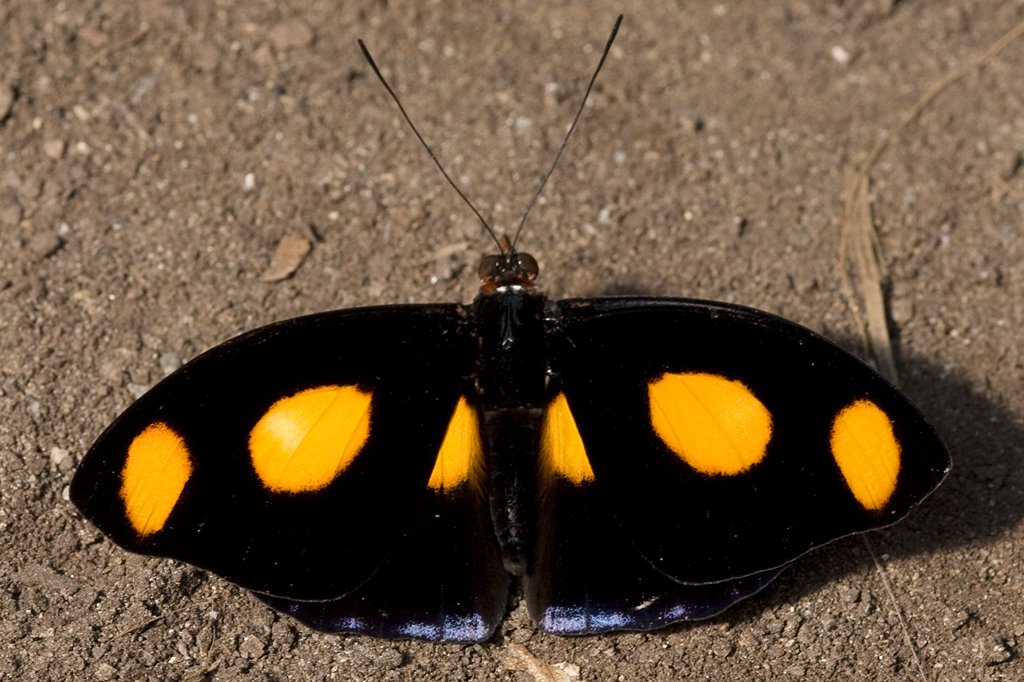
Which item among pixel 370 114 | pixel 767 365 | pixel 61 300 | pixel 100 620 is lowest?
pixel 100 620

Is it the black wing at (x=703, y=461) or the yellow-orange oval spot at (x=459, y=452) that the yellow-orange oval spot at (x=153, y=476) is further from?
the black wing at (x=703, y=461)

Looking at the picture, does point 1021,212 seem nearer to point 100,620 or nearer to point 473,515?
point 473,515

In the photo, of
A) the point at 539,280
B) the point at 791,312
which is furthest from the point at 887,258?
the point at 539,280

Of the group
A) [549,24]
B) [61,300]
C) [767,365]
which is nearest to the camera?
[767,365]

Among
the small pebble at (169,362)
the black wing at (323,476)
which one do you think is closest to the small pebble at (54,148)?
the small pebble at (169,362)

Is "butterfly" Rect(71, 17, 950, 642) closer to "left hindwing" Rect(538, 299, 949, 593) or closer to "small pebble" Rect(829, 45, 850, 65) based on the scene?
"left hindwing" Rect(538, 299, 949, 593)

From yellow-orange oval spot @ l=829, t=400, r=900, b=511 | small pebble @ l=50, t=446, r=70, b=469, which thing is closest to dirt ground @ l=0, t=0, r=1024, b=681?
small pebble @ l=50, t=446, r=70, b=469

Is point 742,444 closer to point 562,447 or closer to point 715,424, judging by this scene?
point 715,424
